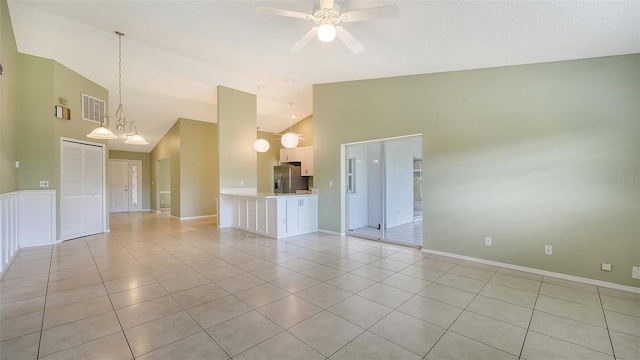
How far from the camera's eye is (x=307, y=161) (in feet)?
27.3

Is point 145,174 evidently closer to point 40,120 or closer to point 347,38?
point 40,120

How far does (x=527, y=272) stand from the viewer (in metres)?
3.42

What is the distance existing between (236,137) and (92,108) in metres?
3.08

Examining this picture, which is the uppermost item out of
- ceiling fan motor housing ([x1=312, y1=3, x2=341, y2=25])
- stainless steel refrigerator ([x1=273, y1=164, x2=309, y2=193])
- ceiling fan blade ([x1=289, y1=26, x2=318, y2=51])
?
ceiling fan motor housing ([x1=312, y1=3, x2=341, y2=25])

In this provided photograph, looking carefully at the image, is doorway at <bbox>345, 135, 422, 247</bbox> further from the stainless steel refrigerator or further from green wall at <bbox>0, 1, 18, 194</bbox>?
green wall at <bbox>0, 1, 18, 194</bbox>

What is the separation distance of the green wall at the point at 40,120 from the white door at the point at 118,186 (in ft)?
19.8

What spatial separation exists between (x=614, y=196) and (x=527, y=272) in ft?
4.29

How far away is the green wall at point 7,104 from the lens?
11.6 ft

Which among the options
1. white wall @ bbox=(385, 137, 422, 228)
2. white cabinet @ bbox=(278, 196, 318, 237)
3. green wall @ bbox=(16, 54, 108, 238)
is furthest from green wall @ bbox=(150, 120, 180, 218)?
white wall @ bbox=(385, 137, 422, 228)

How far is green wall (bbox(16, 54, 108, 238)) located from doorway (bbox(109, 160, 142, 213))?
6.03 meters

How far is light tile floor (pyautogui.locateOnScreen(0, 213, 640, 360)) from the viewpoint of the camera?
1869mm

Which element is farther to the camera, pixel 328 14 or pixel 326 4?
pixel 328 14

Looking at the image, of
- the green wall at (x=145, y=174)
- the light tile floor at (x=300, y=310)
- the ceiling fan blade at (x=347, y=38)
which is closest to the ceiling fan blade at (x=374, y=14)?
the ceiling fan blade at (x=347, y=38)

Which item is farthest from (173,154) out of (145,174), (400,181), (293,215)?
(400,181)
